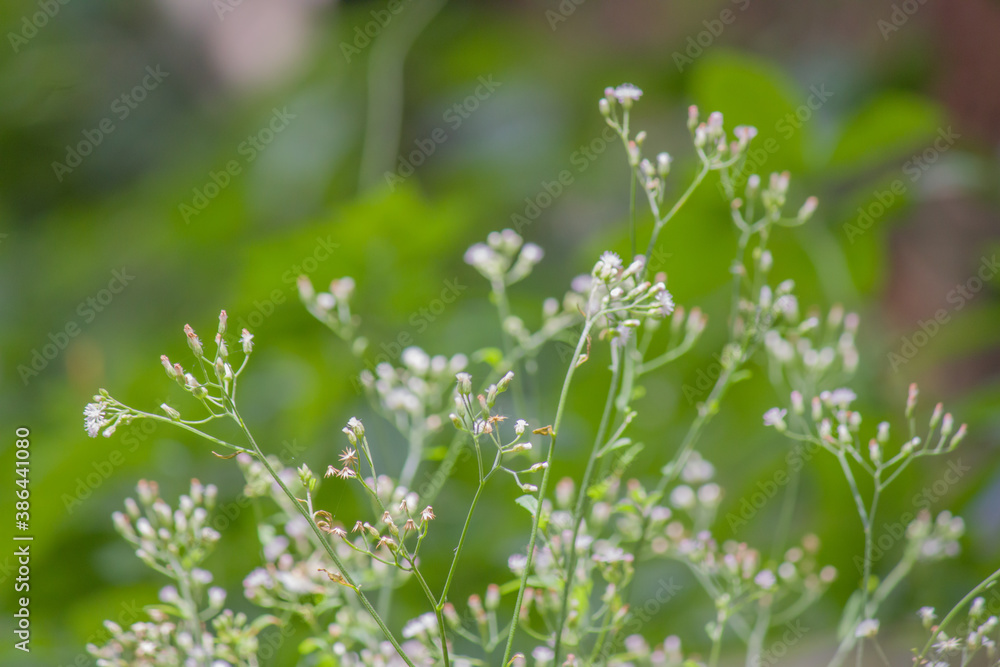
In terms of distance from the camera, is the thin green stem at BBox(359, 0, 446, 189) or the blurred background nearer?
Result: the blurred background

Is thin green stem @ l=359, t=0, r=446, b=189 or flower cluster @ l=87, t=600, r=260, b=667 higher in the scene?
thin green stem @ l=359, t=0, r=446, b=189

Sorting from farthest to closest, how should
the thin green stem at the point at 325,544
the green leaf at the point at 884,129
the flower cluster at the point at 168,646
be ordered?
the green leaf at the point at 884,129
the flower cluster at the point at 168,646
the thin green stem at the point at 325,544

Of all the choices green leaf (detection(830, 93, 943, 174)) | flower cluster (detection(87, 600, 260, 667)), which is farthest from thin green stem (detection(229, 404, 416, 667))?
green leaf (detection(830, 93, 943, 174))

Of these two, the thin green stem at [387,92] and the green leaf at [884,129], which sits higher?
the thin green stem at [387,92]

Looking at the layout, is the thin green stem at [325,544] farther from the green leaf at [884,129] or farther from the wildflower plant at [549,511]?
the green leaf at [884,129]

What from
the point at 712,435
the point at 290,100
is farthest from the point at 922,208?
the point at 290,100

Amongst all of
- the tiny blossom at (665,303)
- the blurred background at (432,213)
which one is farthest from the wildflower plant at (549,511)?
the blurred background at (432,213)

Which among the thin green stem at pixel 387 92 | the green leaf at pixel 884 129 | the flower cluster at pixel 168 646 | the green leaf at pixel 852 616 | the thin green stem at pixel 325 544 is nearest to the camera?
the thin green stem at pixel 325 544

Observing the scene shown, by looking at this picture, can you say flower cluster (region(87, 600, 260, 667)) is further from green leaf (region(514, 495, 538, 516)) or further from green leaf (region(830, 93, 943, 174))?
green leaf (region(830, 93, 943, 174))

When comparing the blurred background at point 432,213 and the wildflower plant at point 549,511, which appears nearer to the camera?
the wildflower plant at point 549,511
